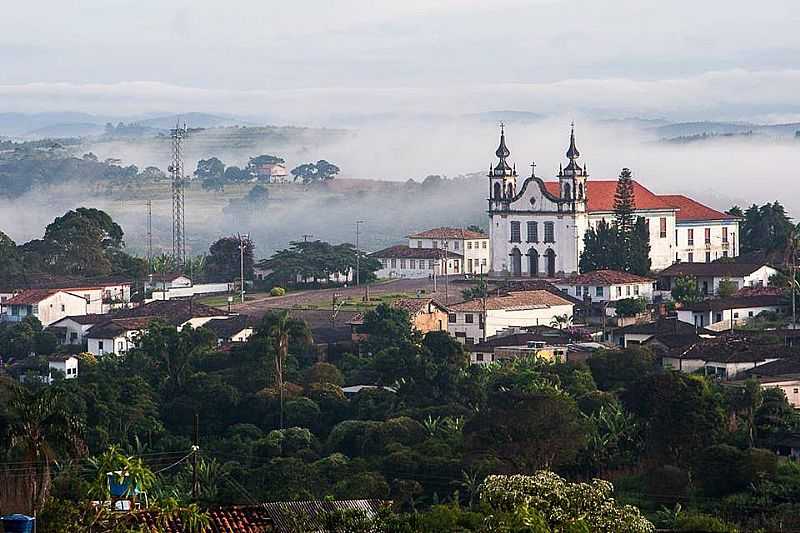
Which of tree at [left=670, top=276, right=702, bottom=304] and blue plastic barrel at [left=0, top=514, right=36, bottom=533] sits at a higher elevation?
blue plastic barrel at [left=0, top=514, right=36, bottom=533]

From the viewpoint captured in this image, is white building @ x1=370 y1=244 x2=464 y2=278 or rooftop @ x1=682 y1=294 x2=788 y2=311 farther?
white building @ x1=370 y1=244 x2=464 y2=278

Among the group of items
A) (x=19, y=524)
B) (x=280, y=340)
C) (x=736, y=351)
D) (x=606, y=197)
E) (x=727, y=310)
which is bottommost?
(x=736, y=351)

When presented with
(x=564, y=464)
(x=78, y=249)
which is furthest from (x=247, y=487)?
(x=78, y=249)

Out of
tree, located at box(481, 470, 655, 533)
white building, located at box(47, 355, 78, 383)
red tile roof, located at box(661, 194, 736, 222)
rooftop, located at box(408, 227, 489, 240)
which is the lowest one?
white building, located at box(47, 355, 78, 383)

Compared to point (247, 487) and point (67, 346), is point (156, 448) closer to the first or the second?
point (247, 487)

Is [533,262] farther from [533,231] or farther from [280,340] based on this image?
[280,340]

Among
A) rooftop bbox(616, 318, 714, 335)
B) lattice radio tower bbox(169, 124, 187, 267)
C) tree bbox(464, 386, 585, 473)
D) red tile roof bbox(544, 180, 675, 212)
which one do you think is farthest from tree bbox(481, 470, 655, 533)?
lattice radio tower bbox(169, 124, 187, 267)

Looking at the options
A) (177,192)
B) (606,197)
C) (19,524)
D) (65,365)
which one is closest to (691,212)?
(606,197)

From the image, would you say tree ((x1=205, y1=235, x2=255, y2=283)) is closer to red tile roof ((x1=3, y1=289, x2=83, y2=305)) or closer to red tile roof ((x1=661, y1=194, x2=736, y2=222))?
red tile roof ((x1=3, y1=289, x2=83, y2=305))

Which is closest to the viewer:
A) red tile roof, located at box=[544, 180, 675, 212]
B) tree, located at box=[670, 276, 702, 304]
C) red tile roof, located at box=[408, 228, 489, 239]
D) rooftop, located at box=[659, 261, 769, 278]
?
tree, located at box=[670, 276, 702, 304]
